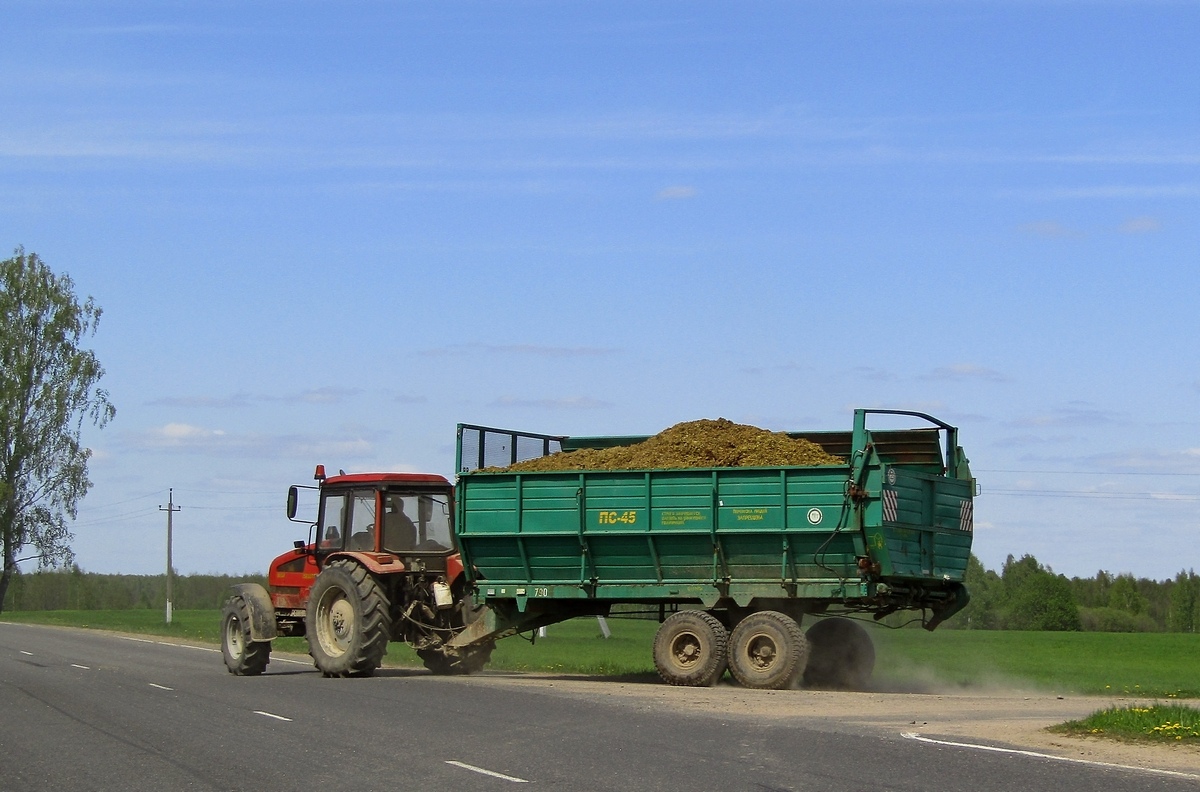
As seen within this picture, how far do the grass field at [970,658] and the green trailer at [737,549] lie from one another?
215 centimetres

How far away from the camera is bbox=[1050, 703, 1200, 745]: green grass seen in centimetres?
1232

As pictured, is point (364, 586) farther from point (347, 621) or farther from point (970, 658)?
point (970, 658)

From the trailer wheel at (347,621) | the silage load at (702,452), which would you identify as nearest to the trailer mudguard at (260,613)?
the trailer wheel at (347,621)

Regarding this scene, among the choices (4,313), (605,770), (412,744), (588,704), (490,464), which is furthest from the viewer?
(4,313)

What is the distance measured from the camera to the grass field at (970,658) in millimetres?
22000

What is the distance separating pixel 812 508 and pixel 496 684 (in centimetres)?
467

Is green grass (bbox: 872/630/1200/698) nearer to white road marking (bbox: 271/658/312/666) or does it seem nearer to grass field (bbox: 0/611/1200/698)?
grass field (bbox: 0/611/1200/698)

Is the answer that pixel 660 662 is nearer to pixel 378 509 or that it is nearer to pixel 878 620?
pixel 878 620

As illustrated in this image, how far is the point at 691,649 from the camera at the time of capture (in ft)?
62.2

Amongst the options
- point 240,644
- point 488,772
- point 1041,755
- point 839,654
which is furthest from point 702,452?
point 488,772

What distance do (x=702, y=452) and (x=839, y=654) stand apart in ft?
11.0

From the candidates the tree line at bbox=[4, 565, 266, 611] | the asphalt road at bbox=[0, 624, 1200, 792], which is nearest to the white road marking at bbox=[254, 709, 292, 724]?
the asphalt road at bbox=[0, 624, 1200, 792]

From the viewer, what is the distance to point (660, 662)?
62.2 ft

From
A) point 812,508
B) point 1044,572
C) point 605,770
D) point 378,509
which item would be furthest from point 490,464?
point 1044,572
